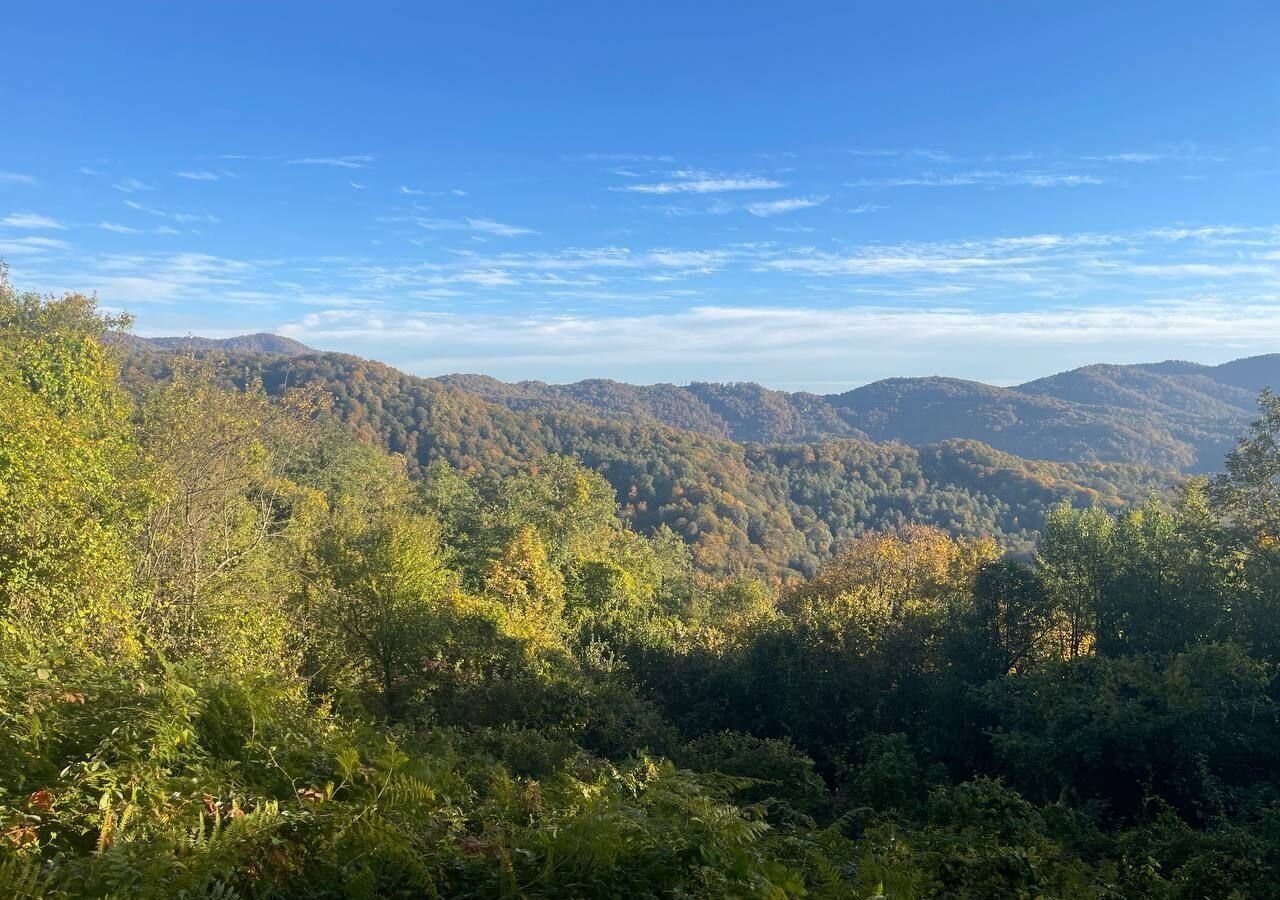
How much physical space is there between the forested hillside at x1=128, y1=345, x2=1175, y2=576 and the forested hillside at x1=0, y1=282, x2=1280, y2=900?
242ft

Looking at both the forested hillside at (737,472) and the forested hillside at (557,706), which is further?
the forested hillside at (737,472)

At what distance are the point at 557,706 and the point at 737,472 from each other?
126 metres

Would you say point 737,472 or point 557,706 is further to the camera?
point 737,472

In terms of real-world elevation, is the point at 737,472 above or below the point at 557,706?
below

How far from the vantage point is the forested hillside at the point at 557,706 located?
396cm

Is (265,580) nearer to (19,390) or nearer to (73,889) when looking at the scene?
(19,390)

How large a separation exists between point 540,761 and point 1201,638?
50.4ft

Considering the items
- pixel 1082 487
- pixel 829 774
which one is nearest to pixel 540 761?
pixel 829 774

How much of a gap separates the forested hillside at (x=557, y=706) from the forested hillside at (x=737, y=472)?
7389 centimetres

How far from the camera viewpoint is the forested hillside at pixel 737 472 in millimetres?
107750

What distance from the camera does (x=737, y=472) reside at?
13862 cm

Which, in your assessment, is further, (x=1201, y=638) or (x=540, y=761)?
(x=1201, y=638)

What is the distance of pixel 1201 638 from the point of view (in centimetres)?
1614

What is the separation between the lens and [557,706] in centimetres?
1458
